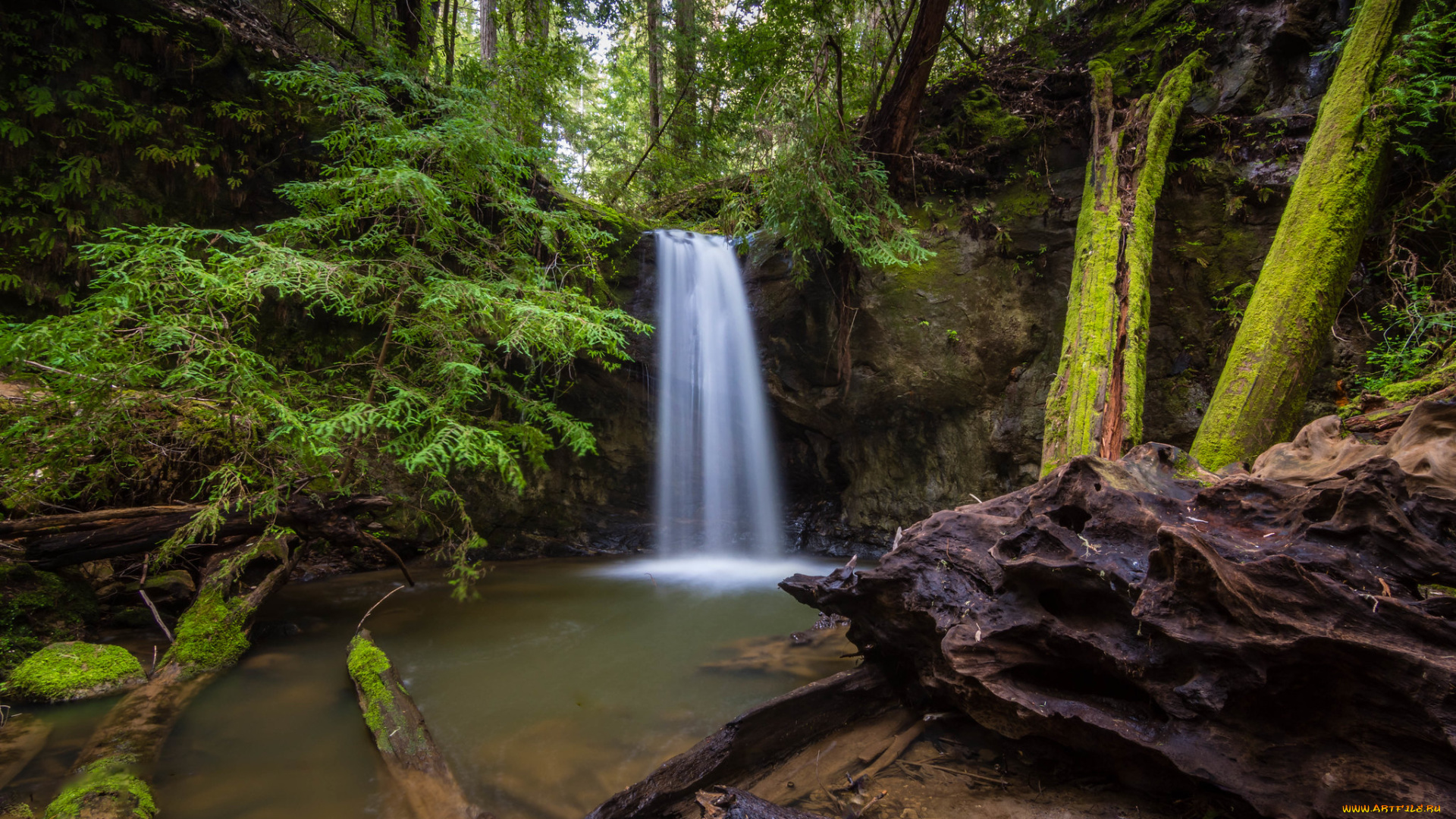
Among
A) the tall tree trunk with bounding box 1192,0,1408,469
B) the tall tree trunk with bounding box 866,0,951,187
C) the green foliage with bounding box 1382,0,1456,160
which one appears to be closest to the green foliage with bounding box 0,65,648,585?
the tall tree trunk with bounding box 866,0,951,187

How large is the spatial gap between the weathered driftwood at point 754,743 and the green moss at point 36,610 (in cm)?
448

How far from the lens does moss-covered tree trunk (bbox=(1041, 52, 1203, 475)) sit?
4180mm

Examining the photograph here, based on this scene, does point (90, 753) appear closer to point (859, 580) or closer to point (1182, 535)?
point (859, 580)

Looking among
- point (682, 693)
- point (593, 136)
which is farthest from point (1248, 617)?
point (593, 136)

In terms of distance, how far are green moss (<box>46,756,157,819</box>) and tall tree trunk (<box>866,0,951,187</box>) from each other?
785 cm

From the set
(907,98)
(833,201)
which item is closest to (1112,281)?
(833,201)

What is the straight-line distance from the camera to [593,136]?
47.6 ft

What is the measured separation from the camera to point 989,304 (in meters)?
6.83

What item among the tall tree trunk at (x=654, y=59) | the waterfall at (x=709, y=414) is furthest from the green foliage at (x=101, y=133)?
the tall tree trunk at (x=654, y=59)

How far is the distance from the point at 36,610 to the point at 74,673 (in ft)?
3.90

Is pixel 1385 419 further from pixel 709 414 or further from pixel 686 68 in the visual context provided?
pixel 686 68

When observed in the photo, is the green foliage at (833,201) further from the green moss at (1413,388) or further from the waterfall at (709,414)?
the green moss at (1413,388)

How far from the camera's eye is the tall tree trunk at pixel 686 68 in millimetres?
10656

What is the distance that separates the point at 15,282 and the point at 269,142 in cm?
289
